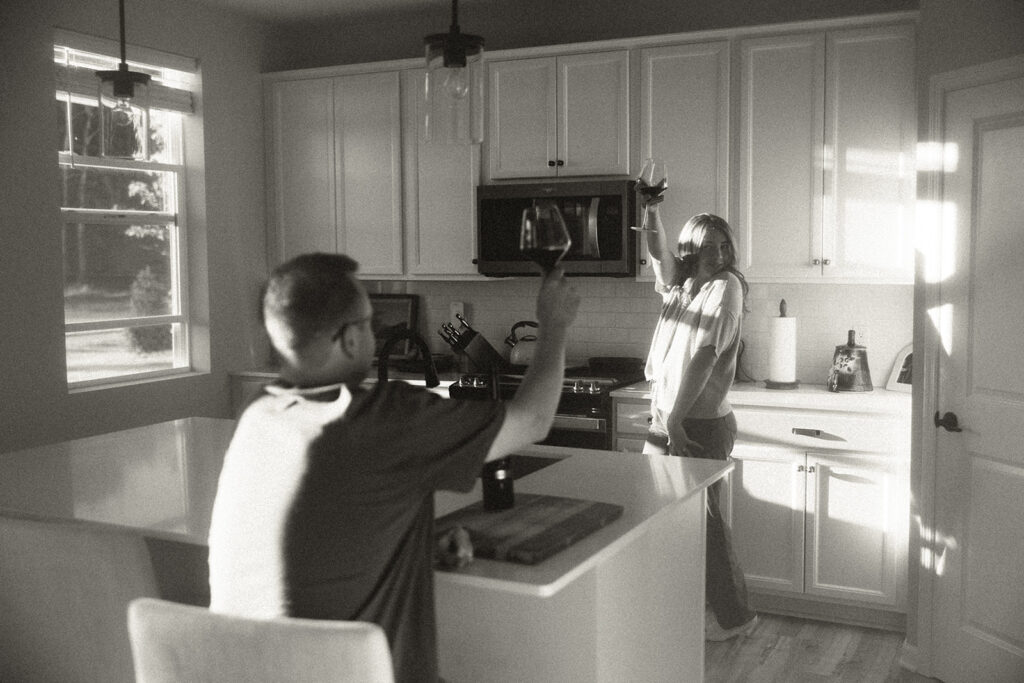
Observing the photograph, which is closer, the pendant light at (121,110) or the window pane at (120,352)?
the pendant light at (121,110)

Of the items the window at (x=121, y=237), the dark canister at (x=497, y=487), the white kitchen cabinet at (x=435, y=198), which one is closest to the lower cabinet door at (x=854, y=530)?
the white kitchen cabinet at (x=435, y=198)

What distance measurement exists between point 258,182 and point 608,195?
1.97 metres

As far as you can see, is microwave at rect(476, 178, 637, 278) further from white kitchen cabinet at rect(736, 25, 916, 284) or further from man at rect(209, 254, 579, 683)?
man at rect(209, 254, 579, 683)

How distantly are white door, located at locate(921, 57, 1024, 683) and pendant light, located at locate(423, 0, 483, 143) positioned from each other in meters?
1.80

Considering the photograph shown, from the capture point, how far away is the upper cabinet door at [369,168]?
4.97 meters

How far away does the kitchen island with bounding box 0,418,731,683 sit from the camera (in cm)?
208

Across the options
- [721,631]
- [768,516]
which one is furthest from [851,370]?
[721,631]

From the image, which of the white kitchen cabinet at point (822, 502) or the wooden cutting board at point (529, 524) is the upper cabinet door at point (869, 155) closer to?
the white kitchen cabinet at point (822, 502)

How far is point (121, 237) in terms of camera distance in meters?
4.62

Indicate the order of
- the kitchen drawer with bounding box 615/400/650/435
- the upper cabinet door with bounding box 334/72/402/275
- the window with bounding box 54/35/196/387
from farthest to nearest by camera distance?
the upper cabinet door with bounding box 334/72/402/275
the window with bounding box 54/35/196/387
the kitchen drawer with bounding box 615/400/650/435

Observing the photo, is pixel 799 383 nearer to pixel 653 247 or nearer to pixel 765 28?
pixel 653 247

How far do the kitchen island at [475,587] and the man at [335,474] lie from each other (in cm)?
30

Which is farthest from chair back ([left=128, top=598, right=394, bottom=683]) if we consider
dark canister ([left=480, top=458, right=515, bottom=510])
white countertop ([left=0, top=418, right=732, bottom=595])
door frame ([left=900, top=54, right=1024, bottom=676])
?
door frame ([left=900, top=54, right=1024, bottom=676])

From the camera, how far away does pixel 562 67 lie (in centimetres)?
455
